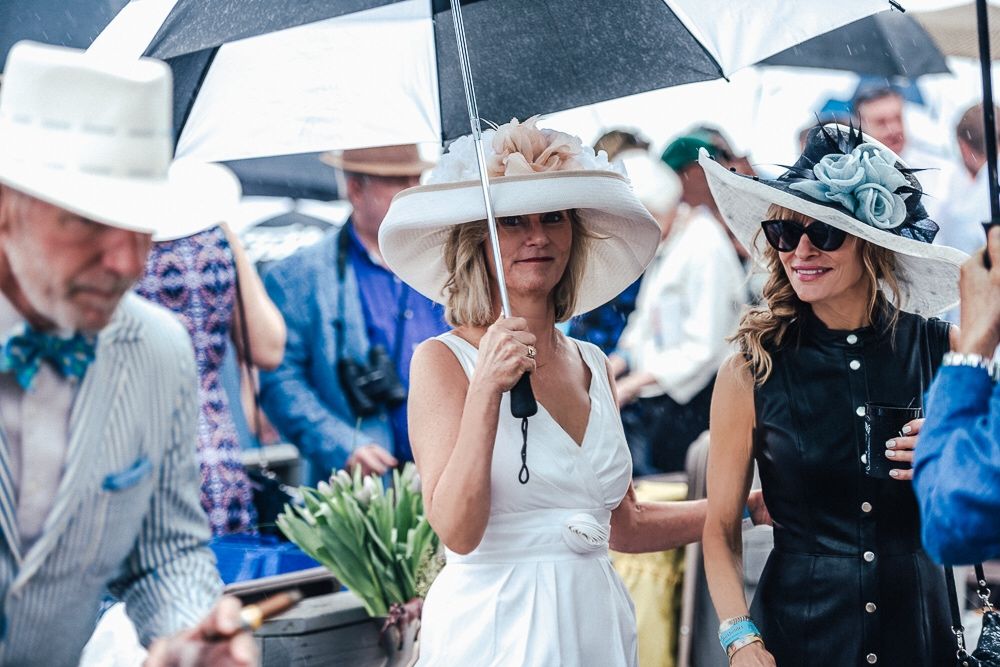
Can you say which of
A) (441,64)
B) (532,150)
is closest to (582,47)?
(441,64)

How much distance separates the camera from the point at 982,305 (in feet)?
8.06

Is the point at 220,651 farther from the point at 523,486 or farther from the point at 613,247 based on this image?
the point at 613,247

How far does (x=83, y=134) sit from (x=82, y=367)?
400 mm

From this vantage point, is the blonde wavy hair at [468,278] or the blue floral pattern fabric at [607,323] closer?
the blonde wavy hair at [468,278]

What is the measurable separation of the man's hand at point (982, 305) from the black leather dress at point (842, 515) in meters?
0.83

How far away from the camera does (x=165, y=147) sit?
2.09 meters

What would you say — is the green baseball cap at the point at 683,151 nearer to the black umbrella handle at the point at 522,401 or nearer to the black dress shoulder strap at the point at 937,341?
the black dress shoulder strap at the point at 937,341

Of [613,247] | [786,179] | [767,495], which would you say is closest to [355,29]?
[613,247]

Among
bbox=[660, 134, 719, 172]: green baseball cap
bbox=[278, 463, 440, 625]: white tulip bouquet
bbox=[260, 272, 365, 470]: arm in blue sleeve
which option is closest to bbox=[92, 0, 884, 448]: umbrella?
bbox=[278, 463, 440, 625]: white tulip bouquet

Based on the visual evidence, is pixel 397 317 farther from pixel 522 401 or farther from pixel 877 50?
pixel 877 50

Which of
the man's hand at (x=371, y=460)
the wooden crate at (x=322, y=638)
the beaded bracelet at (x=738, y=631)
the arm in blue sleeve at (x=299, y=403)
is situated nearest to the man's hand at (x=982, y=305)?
the beaded bracelet at (x=738, y=631)

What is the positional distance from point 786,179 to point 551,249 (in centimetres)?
68

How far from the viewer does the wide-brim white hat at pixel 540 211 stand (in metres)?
3.26

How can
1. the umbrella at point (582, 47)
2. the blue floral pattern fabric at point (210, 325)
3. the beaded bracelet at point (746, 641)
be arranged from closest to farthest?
the beaded bracelet at point (746, 641) → the umbrella at point (582, 47) → the blue floral pattern fabric at point (210, 325)
